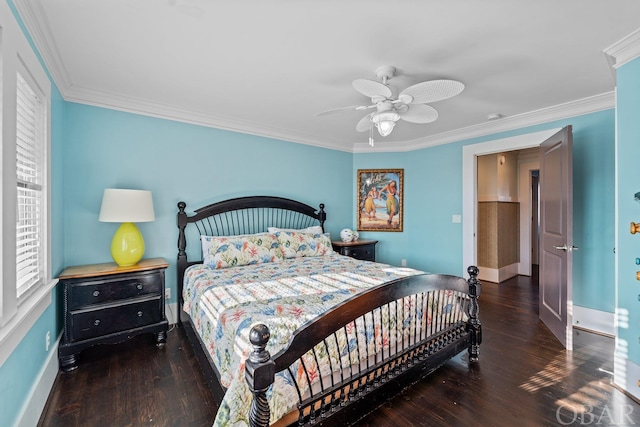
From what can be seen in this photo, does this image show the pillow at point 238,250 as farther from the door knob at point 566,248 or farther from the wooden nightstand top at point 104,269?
the door knob at point 566,248

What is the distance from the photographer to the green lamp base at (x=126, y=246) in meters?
2.78

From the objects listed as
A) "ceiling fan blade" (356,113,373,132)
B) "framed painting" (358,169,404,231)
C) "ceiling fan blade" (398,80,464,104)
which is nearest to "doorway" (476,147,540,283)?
"framed painting" (358,169,404,231)

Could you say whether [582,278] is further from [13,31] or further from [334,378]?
[13,31]

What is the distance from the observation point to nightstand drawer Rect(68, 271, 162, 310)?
2.46 meters

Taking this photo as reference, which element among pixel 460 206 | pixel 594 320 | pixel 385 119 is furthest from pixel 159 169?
pixel 594 320

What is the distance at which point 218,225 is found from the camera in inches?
146

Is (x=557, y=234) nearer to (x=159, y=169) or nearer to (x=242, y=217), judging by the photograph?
(x=242, y=217)

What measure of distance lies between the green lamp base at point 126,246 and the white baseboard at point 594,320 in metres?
4.80

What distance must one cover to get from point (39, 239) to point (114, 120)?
1.53m

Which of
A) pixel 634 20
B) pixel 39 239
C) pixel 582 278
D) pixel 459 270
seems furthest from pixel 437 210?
pixel 39 239

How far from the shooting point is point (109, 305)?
2582 millimetres

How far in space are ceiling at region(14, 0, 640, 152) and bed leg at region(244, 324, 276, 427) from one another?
1799 millimetres

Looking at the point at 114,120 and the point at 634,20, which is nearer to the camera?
the point at 634,20

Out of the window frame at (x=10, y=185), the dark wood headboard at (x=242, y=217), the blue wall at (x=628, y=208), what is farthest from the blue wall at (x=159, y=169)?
the blue wall at (x=628, y=208)
